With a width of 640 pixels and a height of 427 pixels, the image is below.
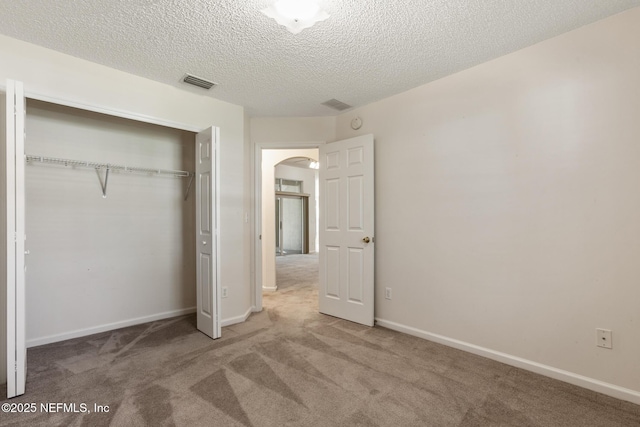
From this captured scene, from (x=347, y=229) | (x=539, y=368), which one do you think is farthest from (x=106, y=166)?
(x=539, y=368)

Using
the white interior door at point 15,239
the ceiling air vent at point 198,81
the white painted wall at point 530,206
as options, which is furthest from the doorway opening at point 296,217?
the white interior door at point 15,239

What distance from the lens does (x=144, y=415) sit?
5.84 feet

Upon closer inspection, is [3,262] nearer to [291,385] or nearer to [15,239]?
[15,239]

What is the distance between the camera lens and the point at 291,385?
2105mm

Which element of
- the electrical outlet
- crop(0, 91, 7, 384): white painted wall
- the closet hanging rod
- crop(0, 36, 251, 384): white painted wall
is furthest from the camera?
the closet hanging rod

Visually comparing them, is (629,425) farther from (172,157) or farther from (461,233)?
(172,157)

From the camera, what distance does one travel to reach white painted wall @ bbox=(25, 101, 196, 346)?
2846 mm

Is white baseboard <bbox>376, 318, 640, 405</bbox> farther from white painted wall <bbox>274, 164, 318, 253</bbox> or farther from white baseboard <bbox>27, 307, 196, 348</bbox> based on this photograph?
white painted wall <bbox>274, 164, 318, 253</bbox>

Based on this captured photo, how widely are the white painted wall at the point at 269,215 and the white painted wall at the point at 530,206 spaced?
234cm

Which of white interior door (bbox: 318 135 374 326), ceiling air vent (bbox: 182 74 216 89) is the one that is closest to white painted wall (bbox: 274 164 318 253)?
white interior door (bbox: 318 135 374 326)

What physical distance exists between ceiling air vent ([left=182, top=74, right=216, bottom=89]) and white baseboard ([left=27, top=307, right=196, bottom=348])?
2.59 m

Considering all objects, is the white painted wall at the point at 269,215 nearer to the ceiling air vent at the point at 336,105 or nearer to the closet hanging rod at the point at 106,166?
the ceiling air vent at the point at 336,105

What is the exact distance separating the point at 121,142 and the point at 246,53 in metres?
1.91

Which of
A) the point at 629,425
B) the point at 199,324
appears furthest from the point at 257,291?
the point at 629,425
